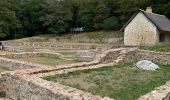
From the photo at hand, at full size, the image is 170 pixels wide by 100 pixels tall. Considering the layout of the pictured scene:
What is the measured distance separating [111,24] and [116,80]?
3986 cm

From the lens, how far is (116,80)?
13578 mm

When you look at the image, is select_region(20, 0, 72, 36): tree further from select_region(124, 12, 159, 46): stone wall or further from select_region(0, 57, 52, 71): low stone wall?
select_region(0, 57, 52, 71): low stone wall

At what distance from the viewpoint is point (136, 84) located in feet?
42.7

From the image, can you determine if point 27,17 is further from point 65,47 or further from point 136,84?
point 136,84

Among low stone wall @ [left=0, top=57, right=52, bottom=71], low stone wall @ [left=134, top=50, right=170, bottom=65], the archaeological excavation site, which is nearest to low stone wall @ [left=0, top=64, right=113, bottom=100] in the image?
the archaeological excavation site

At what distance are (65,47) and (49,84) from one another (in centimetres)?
2584

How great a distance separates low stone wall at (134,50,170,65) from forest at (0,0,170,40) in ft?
94.3

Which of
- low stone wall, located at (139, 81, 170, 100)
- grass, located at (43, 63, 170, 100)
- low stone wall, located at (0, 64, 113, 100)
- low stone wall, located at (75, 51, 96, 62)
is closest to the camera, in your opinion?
low stone wall, located at (0, 64, 113, 100)

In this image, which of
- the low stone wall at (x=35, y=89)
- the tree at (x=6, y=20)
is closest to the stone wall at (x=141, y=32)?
the low stone wall at (x=35, y=89)

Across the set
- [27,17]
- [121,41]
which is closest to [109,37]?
[121,41]

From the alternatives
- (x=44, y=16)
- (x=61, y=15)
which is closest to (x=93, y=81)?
(x=61, y=15)

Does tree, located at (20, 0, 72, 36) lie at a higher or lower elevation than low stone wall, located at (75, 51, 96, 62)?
higher

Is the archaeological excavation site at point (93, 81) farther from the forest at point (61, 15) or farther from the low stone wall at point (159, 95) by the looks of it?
the forest at point (61, 15)

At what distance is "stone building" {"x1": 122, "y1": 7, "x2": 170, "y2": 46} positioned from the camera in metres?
35.8
